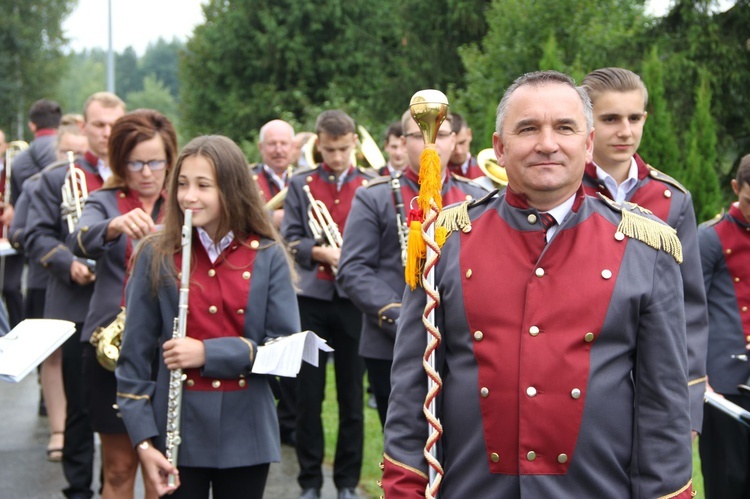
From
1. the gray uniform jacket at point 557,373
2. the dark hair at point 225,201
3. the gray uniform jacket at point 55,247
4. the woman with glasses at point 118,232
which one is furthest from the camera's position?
the gray uniform jacket at point 55,247

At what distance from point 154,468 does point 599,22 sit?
15306 mm

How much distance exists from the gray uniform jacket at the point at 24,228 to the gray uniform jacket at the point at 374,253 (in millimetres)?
2125

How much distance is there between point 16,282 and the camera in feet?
32.6

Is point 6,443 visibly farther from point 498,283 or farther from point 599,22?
point 599,22

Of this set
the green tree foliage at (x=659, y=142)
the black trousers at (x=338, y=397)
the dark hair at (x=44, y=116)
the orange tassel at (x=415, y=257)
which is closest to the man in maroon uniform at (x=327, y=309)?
the black trousers at (x=338, y=397)

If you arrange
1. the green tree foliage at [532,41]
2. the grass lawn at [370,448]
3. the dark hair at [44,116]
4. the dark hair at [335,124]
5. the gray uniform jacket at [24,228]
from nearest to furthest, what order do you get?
1. the gray uniform jacket at [24,228]
2. the grass lawn at [370,448]
3. the dark hair at [335,124]
4. the dark hair at [44,116]
5. the green tree foliage at [532,41]

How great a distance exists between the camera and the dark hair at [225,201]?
449 cm

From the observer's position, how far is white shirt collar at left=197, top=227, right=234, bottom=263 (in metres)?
4.52

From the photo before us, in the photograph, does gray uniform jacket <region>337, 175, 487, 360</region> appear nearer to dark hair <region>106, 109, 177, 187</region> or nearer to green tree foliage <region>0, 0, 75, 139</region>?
dark hair <region>106, 109, 177, 187</region>

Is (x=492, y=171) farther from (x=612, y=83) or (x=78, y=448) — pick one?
(x=612, y=83)

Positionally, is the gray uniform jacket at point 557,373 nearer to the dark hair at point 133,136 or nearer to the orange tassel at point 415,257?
the orange tassel at point 415,257

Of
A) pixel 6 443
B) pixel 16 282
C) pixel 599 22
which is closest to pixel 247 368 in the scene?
pixel 6 443

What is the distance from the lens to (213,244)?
4531mm

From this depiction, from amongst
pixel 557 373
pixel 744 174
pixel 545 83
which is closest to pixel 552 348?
pixel 557 373
